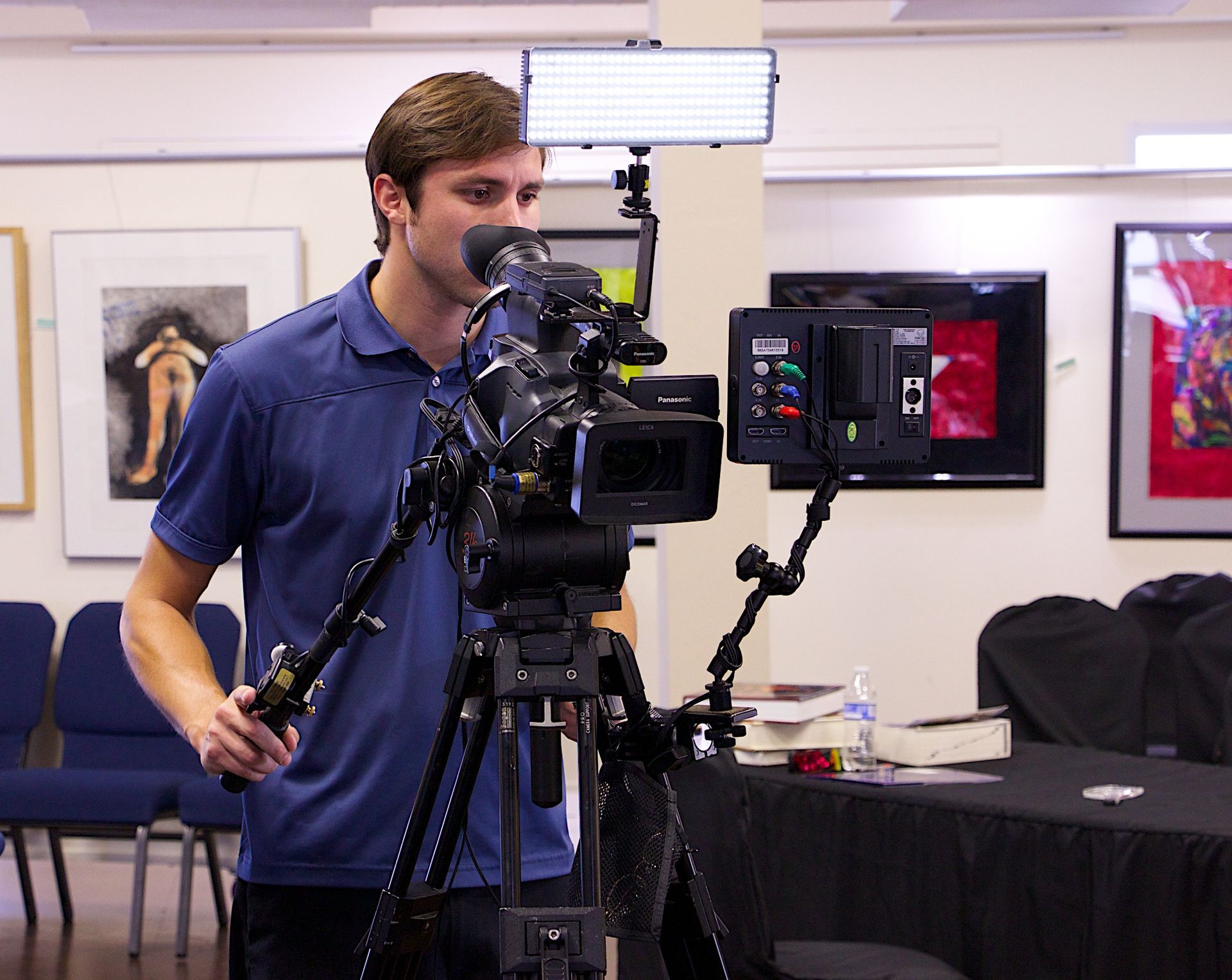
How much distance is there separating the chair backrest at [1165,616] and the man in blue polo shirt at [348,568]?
340 centimetres

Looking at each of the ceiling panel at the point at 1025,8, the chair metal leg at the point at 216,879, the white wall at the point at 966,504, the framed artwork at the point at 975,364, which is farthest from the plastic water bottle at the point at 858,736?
the ceiling panel at the point at 1025,8

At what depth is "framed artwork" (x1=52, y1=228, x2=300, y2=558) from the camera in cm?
426

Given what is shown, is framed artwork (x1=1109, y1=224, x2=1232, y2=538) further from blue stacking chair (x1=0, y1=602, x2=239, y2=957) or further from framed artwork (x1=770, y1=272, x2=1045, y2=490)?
blue stacking chair (x1=0, y1=602, x2=239, y2=957)

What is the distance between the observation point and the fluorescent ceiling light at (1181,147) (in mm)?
5250

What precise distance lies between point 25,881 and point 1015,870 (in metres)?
3.12

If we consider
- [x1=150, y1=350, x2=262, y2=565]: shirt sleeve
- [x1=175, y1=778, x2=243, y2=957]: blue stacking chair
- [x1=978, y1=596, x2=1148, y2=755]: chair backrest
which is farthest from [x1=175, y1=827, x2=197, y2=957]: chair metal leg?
[x1=150, y1=350, x2=262, y2=565]: shirt sleeve

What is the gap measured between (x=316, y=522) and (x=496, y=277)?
1.33 feet

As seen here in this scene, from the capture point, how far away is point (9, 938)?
4.02 metres

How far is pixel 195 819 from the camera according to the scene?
3.88 meters

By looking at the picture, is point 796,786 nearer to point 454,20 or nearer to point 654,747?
point 654,747

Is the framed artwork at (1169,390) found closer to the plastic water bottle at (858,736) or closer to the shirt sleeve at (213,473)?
the plastic water bottle at (858,736)

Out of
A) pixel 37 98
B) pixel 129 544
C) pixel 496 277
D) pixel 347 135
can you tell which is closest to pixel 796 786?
pixel 496 277

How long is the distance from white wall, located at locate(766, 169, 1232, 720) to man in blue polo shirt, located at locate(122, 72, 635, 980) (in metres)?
3.28

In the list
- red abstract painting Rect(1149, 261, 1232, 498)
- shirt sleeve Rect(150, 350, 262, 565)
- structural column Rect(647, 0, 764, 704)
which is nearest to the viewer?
shirt sleeve Rect(150, 350, 262, 565)
